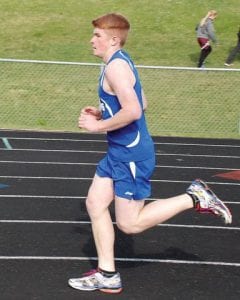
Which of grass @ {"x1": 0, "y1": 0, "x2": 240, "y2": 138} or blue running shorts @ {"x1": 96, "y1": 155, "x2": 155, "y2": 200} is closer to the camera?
blue running shorts @ {"x1": 96, "y1": 155, "x2": 155, "y2": 200}

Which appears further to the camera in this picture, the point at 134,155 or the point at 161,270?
the point at 161,270

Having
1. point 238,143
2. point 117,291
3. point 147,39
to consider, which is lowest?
point 147,39

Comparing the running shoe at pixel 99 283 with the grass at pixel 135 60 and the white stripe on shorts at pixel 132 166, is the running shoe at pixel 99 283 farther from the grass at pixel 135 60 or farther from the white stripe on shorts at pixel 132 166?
the grass at pixel 135 60

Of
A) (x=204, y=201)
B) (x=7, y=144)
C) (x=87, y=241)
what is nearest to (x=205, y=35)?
(x=7, y=144)

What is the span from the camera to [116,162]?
5.04 meters

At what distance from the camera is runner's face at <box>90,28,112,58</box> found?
4914mm

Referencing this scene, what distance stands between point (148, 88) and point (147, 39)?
7.55 metres

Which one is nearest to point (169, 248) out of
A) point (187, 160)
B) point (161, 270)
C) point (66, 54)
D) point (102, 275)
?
point (161, 270)

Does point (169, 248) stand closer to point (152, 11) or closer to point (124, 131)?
point (124, 131)

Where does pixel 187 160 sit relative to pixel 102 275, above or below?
below

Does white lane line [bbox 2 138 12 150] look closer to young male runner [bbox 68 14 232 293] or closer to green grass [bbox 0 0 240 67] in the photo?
young male runner [bbox 68 14 232 293]

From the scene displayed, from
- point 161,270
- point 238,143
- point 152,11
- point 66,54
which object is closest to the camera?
point 161,270

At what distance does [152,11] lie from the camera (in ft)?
91.5

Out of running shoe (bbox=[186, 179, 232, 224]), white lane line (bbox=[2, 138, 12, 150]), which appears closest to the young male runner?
running shoe (bbox=[186, 179, 232, 224])
